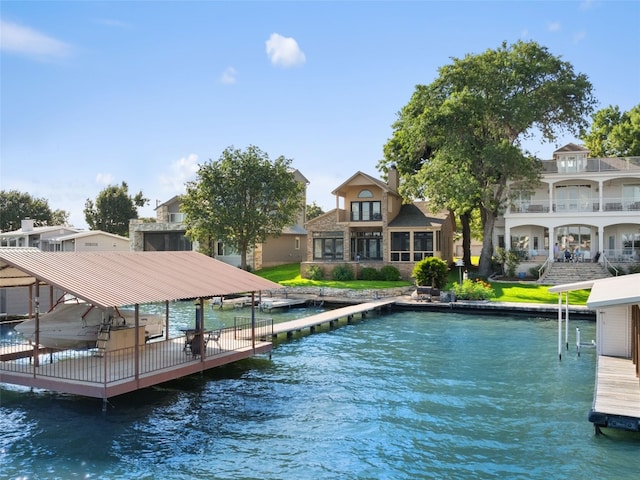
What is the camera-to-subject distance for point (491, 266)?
44.5 meters

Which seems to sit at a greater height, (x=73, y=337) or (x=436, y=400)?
(x=73, y=337)

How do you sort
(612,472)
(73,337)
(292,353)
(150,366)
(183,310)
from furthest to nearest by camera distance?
(183,310) < (292,353) < (73,337) < (150,366) < (612,472)

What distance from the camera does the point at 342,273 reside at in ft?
145

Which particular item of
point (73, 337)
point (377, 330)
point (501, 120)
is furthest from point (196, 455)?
point (501, 120)

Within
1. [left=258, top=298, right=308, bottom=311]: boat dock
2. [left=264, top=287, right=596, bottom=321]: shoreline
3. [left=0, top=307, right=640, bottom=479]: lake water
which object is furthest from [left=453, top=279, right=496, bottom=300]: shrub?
[left=0, top=307, right=640, bottom=479]: lake water

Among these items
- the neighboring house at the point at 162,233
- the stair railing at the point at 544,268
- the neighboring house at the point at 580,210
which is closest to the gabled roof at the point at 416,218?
the neighboring house at the point at 580,210

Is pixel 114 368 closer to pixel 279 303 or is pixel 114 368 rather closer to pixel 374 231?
pixel 279 303

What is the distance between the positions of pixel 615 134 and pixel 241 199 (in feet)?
122

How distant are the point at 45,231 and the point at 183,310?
94.1ft

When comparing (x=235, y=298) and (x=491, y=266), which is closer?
(x=235, y=298)

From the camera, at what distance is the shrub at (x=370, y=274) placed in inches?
1736

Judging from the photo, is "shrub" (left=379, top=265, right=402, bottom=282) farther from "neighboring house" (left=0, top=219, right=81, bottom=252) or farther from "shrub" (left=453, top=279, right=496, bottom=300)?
"neighboring house" (left=0, top=219, right=81, bottom=252)

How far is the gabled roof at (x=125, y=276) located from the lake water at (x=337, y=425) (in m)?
3.24

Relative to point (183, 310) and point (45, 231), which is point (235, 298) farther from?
point (45, 231)
